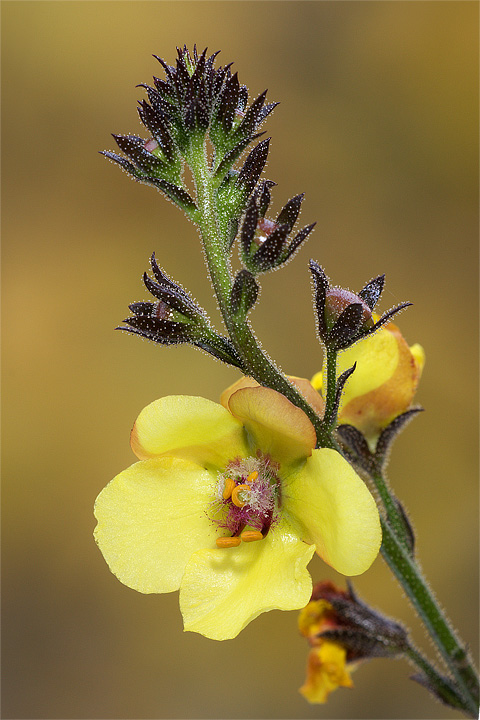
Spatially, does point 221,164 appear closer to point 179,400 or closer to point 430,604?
point 179,400

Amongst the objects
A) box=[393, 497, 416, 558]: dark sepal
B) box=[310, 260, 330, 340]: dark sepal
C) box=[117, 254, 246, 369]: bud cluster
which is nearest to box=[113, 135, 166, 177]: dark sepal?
box=[117, 254, 246, 369]: bud cluster

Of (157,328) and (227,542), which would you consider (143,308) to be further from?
(227,542)

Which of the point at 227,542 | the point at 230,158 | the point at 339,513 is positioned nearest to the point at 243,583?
the point at 227,542

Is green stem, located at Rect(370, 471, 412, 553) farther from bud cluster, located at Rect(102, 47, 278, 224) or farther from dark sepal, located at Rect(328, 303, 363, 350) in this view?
bud cluster, located at Rect(102, 47, 278, 224)

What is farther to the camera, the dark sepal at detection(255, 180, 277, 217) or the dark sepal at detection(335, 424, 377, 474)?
the dark sepal at detection(335, 424, 377, 474)

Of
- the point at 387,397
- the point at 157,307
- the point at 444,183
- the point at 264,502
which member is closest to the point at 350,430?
the point at 387,397

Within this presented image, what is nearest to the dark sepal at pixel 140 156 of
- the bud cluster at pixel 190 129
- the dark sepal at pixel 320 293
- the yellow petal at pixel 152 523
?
the bud cluster at pixel 190 129
